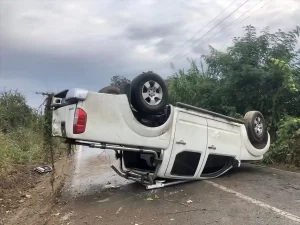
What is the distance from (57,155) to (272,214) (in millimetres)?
11506

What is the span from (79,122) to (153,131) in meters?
1.34

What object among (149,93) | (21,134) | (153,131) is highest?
(149,93)

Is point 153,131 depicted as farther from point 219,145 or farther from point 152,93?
point 219,145

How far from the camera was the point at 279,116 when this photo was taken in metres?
12.0

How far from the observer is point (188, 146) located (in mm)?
6867

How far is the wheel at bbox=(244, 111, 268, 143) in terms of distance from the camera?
8055 mm

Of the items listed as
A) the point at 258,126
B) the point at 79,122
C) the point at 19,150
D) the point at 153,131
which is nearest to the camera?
the point at 79,122

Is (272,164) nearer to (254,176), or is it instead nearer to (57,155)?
(254,176)

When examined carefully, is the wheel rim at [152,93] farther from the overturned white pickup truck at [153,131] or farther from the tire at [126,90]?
the tire at [126,90]

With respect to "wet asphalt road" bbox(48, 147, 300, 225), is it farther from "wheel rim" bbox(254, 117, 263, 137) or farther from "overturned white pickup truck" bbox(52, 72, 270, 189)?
"wheel rim" bbox(254, 117, 263, 137)

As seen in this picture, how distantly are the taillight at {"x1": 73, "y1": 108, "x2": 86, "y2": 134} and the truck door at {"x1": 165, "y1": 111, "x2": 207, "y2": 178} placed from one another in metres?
1.76

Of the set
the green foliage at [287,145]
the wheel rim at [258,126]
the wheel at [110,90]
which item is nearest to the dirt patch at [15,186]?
the wheel at [110,90]

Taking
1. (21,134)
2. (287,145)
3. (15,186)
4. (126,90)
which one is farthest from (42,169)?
(287,145)

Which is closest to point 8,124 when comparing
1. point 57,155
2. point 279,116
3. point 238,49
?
point 57,155
